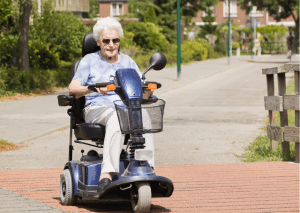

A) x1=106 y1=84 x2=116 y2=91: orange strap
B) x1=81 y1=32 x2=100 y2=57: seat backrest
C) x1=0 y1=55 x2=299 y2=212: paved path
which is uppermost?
x1=81 y1=32 x2=100 y2=57: seat backrest

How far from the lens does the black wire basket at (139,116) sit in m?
4.18

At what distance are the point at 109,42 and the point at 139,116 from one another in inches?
36.4

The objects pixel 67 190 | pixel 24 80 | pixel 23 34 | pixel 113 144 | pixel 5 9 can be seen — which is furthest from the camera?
pixel 5 9

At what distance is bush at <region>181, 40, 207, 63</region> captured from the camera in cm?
4072

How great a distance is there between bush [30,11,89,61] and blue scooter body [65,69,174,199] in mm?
18296

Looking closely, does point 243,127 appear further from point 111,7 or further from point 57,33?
point 111,7

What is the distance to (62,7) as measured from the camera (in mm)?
39812

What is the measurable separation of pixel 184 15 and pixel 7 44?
111 ft

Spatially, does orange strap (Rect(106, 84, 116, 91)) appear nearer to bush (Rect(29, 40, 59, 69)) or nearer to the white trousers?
the white trousers

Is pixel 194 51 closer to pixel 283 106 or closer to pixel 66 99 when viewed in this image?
pixel 283 106

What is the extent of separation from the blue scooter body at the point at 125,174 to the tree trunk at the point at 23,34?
46.6 feet

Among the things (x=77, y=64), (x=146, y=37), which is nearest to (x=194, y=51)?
(x=146, y=37)

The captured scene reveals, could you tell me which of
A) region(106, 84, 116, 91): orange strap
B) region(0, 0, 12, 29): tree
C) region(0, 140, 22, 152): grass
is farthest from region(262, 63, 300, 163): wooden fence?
region(0, 0, 12, 29): tree

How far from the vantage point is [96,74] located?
15.9 feet
